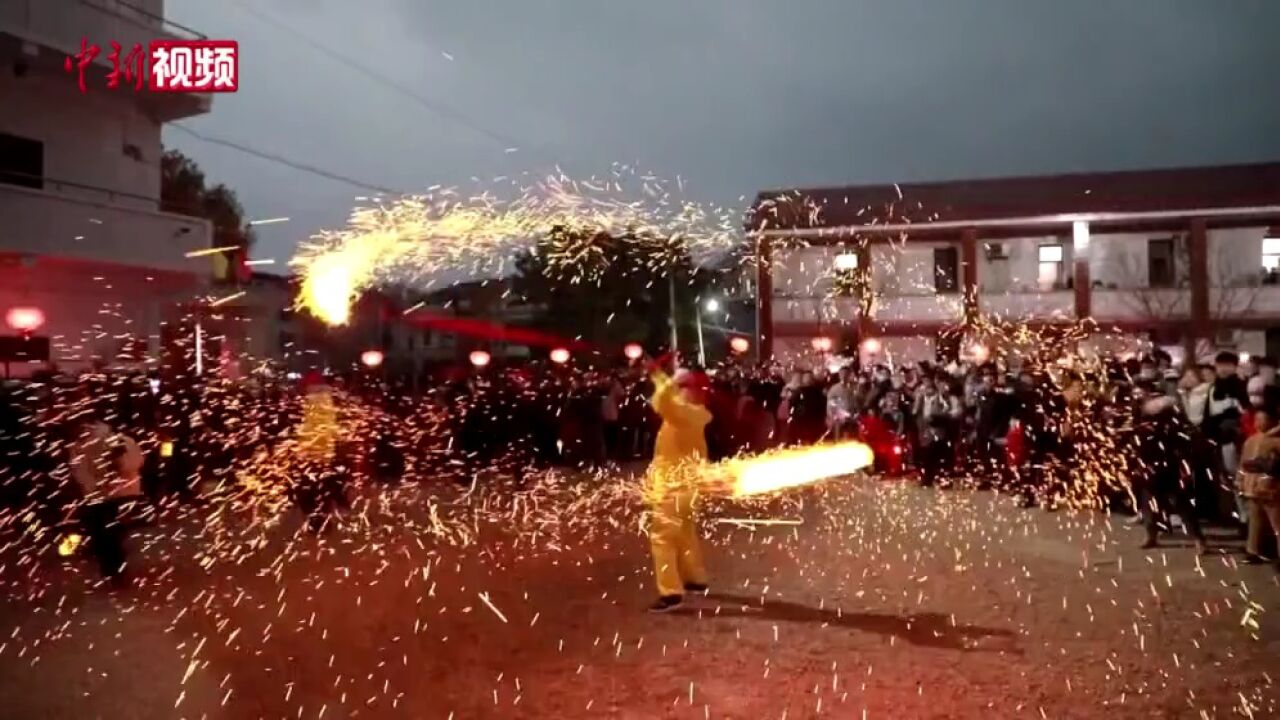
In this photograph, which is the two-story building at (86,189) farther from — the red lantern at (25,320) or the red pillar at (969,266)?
the red pillar at (969,266)

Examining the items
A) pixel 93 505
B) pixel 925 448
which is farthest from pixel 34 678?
pixel 925 448

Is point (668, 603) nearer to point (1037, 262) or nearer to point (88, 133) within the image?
point (88, 133)

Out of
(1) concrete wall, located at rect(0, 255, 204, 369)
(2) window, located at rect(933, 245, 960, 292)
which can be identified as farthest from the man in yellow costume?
(2) window, located at rect(933, 245, 960, 292)

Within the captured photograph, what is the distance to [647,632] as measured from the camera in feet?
23.7

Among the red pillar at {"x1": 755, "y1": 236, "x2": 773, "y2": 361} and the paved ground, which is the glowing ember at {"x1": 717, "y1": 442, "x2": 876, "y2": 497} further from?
the red pillar at {"x1": 755, "y1": 236, "x2": 773, "y2": 361}

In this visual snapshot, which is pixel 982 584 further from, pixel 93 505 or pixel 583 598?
pixel 93 505

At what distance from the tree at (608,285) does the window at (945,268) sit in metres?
5.82

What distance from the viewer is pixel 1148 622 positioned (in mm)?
7305

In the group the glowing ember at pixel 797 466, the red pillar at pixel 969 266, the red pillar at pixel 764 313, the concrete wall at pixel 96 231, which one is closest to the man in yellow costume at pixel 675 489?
the glowing ember at pixel 797 466

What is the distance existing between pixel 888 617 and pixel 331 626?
11.3ft

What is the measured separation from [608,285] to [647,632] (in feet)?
41.6

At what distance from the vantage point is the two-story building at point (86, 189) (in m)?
16.8

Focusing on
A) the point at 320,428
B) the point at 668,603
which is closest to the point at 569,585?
the point at 668,603

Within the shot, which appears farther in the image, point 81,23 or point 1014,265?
point 1014,265
